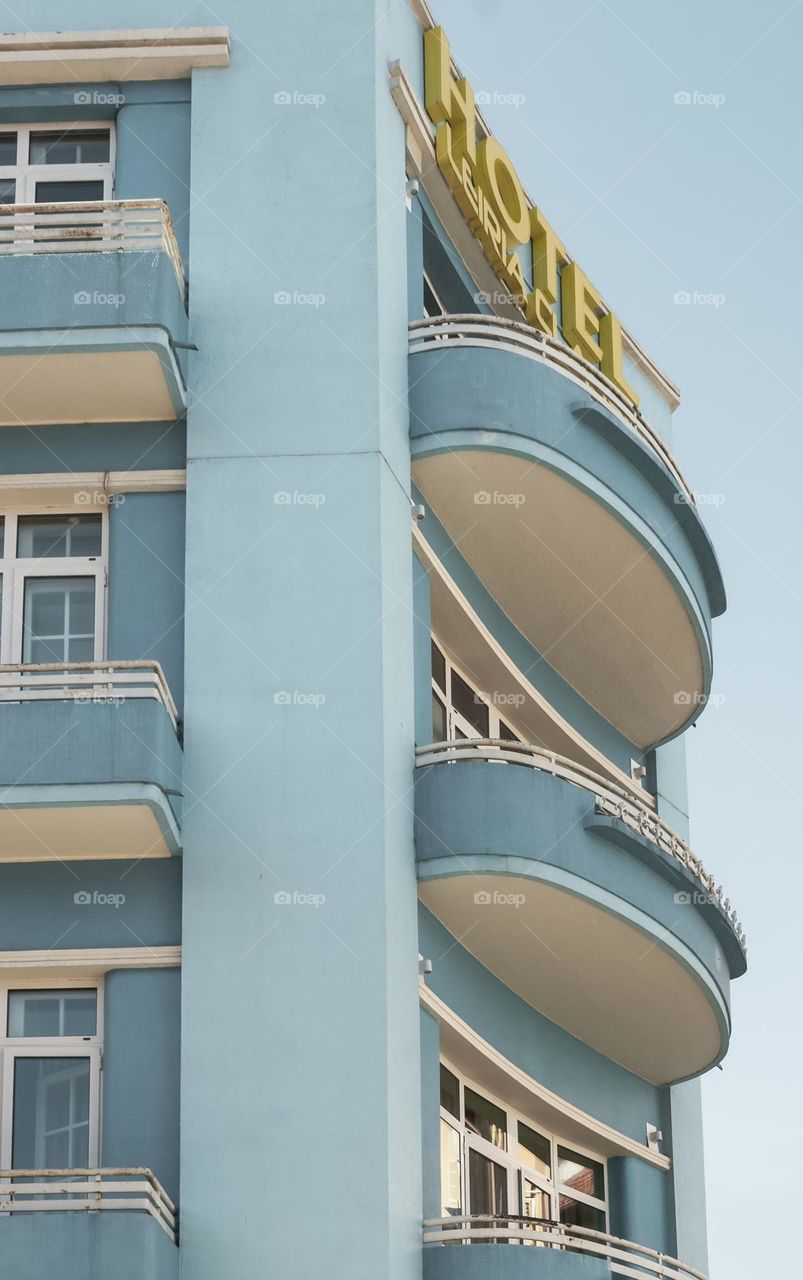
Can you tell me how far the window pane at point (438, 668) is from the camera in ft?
73.4

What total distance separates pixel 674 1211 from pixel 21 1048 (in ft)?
32.0

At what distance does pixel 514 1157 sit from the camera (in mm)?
22656

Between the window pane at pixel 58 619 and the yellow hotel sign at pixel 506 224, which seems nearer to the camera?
the window pane at pixel 58 619

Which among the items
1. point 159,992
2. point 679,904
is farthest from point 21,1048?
point 679,904

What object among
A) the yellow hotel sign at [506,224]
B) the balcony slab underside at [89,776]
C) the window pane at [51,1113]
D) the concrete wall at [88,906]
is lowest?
the window pane at [51,1113]

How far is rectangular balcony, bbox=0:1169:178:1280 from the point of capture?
16375 mm

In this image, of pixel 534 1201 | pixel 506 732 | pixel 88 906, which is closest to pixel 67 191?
pixel 88 906

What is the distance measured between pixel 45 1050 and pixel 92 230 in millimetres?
7233

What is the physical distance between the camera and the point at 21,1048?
18422 mm

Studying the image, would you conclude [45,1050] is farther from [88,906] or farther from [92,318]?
[92,318]

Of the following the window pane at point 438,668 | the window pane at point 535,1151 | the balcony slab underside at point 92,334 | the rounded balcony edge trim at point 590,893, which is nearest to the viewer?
the rounded balcony edge trim at point 590,893

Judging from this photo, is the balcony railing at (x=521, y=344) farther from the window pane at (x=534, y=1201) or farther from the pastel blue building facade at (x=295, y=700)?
the window pane at (x=534, y=1201)

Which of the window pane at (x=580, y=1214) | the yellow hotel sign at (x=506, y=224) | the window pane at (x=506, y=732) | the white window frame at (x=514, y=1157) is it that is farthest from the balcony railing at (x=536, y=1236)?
the yellow hotel sign at (x=506, y=224)

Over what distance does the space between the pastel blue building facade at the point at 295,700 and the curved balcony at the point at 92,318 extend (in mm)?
38
